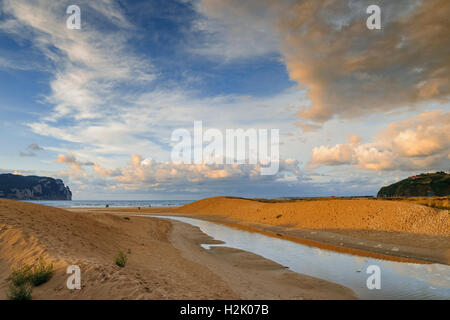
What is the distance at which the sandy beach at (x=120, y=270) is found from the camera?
9.32m

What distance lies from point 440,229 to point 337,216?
1513 centimetres

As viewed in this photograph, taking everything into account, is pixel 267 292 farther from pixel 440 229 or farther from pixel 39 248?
pixel 440 229

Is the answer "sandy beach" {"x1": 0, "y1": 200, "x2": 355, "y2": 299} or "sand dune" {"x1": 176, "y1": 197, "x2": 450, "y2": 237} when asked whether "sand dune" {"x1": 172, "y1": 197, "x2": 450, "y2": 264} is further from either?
"sandy beach" {"x1": 0, "y1": 200, "x2": 355, "y2": 299}

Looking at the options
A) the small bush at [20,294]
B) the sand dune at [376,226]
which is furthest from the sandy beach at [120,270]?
the sand dune at [376,226]

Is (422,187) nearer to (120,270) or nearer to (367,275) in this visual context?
(367,275)

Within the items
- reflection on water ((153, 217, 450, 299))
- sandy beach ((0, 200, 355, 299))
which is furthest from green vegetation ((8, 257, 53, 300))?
reflection on water ((153, 217, 450, 299))

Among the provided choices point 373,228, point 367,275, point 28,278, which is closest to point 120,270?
point 28,278

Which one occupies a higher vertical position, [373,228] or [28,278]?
[28,278]

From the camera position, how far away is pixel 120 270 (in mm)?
11031

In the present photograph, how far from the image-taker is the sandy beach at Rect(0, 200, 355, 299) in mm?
9324

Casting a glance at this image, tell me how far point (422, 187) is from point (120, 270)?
150495 millimetres

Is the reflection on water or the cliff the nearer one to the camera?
the reflection on water

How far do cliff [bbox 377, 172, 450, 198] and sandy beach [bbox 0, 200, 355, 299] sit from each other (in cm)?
12369
